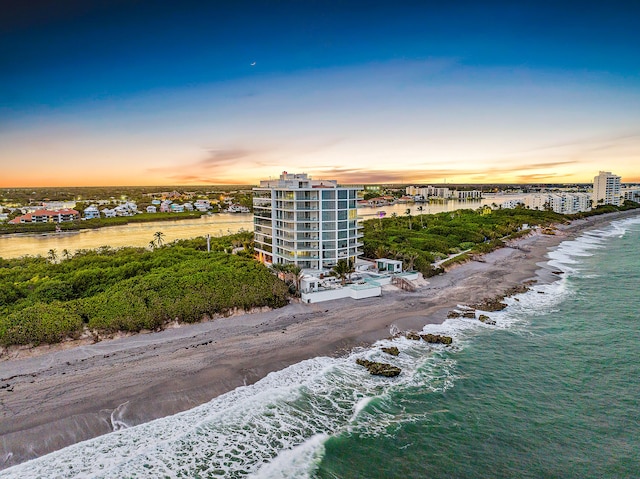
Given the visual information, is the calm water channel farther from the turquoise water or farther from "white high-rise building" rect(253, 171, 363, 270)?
the turquoise water

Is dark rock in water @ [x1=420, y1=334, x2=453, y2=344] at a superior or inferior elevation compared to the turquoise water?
superior

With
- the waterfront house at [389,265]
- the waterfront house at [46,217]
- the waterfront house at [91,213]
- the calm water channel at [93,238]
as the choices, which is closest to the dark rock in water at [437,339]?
the waterfront house at [389,265]

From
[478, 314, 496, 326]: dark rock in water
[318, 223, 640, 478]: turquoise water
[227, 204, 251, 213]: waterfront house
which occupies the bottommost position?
[318, 223, 640, 478]: turquoise water

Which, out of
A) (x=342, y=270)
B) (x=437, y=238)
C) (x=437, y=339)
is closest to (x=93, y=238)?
(x=342, y=270)

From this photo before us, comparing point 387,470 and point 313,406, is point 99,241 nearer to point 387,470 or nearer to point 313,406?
point 313,406

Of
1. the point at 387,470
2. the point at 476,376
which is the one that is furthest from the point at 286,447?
the point at 476,376

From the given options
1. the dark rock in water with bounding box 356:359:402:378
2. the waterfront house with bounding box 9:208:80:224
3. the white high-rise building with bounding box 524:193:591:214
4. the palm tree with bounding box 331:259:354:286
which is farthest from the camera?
the white high-rise building with bounding box 524:193:591:214

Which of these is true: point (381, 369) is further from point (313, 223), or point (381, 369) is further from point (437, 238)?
point (437, 238)

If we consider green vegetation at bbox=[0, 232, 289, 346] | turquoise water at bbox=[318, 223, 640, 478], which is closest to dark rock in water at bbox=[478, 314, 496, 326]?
turquoise water at bbox=[318, 223, 640, 478]
